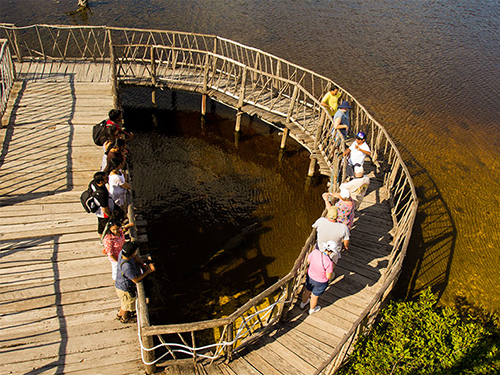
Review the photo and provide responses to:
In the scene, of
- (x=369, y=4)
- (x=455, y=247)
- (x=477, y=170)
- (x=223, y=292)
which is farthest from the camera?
(x=369, y=4)

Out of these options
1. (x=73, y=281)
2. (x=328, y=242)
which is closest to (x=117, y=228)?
(x=73, y=281)

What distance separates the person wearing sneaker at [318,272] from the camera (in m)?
7.18

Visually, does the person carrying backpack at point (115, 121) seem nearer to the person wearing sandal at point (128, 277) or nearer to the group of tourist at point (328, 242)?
the person wearing sandal at point (128, 277)

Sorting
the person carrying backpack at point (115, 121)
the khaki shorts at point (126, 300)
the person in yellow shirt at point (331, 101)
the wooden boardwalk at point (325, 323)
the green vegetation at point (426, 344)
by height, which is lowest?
the green vegetation at point (426, 344)

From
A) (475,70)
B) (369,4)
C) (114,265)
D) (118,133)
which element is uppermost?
(369,4)

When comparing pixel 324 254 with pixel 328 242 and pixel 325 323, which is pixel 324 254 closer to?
pixel 328 242

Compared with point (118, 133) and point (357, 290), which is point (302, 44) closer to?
point (118, 133)

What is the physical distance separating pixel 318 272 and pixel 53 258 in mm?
5399

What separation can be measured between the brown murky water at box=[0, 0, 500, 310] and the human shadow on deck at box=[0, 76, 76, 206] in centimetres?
1022

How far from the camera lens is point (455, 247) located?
12445mm

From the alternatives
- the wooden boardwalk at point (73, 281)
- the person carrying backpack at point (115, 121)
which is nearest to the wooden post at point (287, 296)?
the wooden boardwalk at point (73, 281)

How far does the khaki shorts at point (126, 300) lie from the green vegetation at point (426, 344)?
4.61m

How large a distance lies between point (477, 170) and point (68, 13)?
86.0 ft

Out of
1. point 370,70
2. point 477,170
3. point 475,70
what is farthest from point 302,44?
point 477,170
